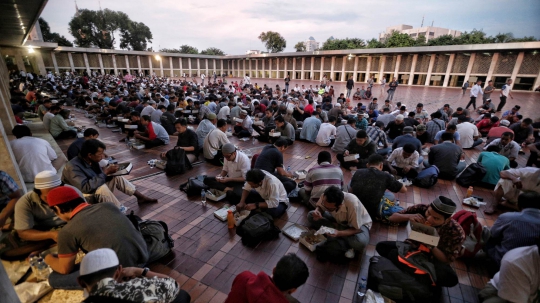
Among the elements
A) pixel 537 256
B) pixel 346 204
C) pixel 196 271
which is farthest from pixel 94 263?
pixel 537 256

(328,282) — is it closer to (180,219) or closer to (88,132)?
(180,219)

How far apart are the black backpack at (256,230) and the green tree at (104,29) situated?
59.2 m

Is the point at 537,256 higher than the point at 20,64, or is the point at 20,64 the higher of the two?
the point at 20,64

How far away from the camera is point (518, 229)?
2.91 metres

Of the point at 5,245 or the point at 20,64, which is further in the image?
the point at 20,64

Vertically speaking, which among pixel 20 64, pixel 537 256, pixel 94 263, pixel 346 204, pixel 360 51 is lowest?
pixel 346 204

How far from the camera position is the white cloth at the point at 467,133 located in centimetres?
798

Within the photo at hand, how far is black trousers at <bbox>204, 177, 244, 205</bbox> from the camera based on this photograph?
480cm

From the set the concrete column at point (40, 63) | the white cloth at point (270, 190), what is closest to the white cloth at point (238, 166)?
the white cloth at point (270, 190)

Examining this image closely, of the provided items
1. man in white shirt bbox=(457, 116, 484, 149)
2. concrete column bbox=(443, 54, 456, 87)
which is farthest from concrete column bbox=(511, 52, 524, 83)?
man in white shirt bbox=(457, 116, 484, 149)

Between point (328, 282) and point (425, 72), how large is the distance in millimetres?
31472

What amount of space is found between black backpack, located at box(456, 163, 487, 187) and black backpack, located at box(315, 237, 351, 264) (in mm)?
4183

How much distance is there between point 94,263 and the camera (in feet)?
5.91

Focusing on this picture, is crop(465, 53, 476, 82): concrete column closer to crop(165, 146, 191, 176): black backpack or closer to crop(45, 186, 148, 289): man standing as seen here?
crop(165, 146, 191, 176): black backpack
